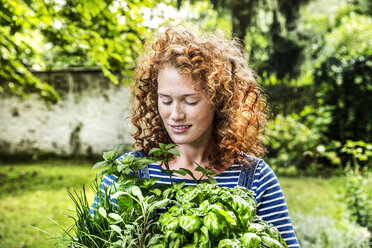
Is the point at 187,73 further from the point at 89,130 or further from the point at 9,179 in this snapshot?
the point at 89,130

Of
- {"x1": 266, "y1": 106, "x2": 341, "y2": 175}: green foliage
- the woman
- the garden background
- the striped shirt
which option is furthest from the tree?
{"x1": 266, "y1": 106, "x2": 341, "y2": 175}: green foliage

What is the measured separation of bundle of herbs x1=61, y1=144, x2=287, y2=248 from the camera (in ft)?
2.81

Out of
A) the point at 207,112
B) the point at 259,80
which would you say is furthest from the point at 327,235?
the point at 259,80

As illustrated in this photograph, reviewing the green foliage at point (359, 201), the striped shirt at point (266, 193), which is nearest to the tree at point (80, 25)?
the striped shirt at point (266, 193)

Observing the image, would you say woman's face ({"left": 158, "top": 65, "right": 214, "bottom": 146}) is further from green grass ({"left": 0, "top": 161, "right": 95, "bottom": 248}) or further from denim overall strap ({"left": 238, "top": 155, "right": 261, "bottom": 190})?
green grass ({"left": 0, "top": 161, "right": 95, "bottom": 248})

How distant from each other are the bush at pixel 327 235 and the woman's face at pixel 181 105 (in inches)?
97.1

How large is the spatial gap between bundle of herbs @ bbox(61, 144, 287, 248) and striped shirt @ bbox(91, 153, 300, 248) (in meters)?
0.39

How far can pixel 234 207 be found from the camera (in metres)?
0.93

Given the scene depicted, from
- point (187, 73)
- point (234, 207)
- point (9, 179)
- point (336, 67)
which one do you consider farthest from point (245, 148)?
point (9, 179)

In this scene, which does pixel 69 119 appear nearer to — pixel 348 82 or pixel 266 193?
pixel 348 82

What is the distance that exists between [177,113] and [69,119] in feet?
25.7

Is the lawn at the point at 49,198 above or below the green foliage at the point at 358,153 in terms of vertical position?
below

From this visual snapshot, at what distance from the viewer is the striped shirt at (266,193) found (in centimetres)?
150

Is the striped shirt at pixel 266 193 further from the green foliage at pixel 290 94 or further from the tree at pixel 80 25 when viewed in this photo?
the green foliage at pixel 290 94
